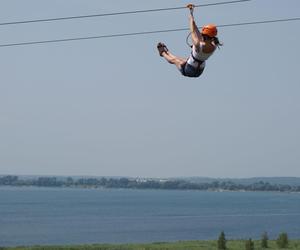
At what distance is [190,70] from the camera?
7504 millimetres

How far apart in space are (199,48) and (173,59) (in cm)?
74

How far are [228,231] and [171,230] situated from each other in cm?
592

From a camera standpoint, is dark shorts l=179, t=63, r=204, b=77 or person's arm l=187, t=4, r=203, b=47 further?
dark shorts l=179, t=63, r=204, b=77

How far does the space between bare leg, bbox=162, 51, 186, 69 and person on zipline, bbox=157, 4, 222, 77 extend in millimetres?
11

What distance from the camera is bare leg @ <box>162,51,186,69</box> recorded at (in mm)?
7715

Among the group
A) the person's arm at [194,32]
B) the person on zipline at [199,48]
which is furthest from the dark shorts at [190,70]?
the person's arm at [194,32]

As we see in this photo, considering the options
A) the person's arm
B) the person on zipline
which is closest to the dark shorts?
the person on zipline

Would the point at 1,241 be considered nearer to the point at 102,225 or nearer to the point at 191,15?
the point at 102,225

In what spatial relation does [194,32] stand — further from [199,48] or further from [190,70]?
[190,70]

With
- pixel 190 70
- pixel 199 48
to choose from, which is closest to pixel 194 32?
pixel 199 48

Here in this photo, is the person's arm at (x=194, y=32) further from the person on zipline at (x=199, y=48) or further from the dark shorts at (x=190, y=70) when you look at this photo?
the dark shorts at (x=190, y=70)

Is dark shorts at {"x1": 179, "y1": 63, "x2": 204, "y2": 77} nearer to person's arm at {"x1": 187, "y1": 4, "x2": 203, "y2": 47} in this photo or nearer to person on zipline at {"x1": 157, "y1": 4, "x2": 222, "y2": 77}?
person on zipline at {"x1": 157, "y1": 4, "x2": 222, "y2": 77}

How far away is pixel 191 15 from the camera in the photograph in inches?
281

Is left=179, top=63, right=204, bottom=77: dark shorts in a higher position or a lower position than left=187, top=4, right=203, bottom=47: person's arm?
lower
